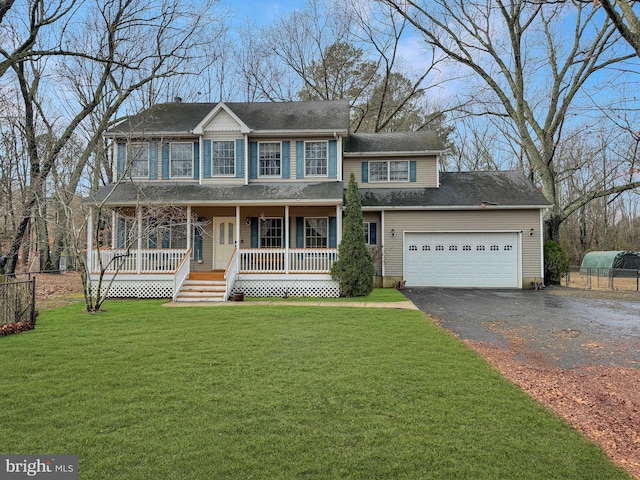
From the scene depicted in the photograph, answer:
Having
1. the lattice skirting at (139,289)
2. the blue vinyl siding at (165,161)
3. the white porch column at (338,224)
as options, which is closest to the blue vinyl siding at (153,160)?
the blue vinyl siding at (165,161)

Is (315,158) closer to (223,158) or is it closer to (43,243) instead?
(223,158)

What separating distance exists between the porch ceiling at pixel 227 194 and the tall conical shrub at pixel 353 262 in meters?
0.93

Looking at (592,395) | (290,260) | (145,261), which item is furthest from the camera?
(290,260)

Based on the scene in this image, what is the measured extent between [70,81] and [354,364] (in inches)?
965

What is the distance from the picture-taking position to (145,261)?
14039mm

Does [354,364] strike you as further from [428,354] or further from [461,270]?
[461,270]

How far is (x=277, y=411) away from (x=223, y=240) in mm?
12429

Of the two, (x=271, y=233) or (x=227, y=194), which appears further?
(x=271, y=233)

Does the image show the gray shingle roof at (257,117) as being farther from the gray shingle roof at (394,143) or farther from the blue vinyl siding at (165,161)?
the gray shingle roof at (394,143)

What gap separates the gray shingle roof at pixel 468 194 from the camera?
54.1 feet

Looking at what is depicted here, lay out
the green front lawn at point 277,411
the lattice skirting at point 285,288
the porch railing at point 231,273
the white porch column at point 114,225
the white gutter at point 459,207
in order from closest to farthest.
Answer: the green front lawn at point 277,411 → the porch railing at point 231,273 → the lattice skirting at point 285,288 → the white porch column at point 114,225 → the white gutter at point 459,207

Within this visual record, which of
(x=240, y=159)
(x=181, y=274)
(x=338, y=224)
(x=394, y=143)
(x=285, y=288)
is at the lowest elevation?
(x=285, y=288)

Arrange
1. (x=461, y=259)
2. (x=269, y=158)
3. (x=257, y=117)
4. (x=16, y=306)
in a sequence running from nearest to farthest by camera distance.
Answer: (x=16, y=306) → (x=269, y=158) → (x=461, y=259) → (x=257, y=117)

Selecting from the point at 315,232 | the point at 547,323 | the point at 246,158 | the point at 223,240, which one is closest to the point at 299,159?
the point at 246,158
